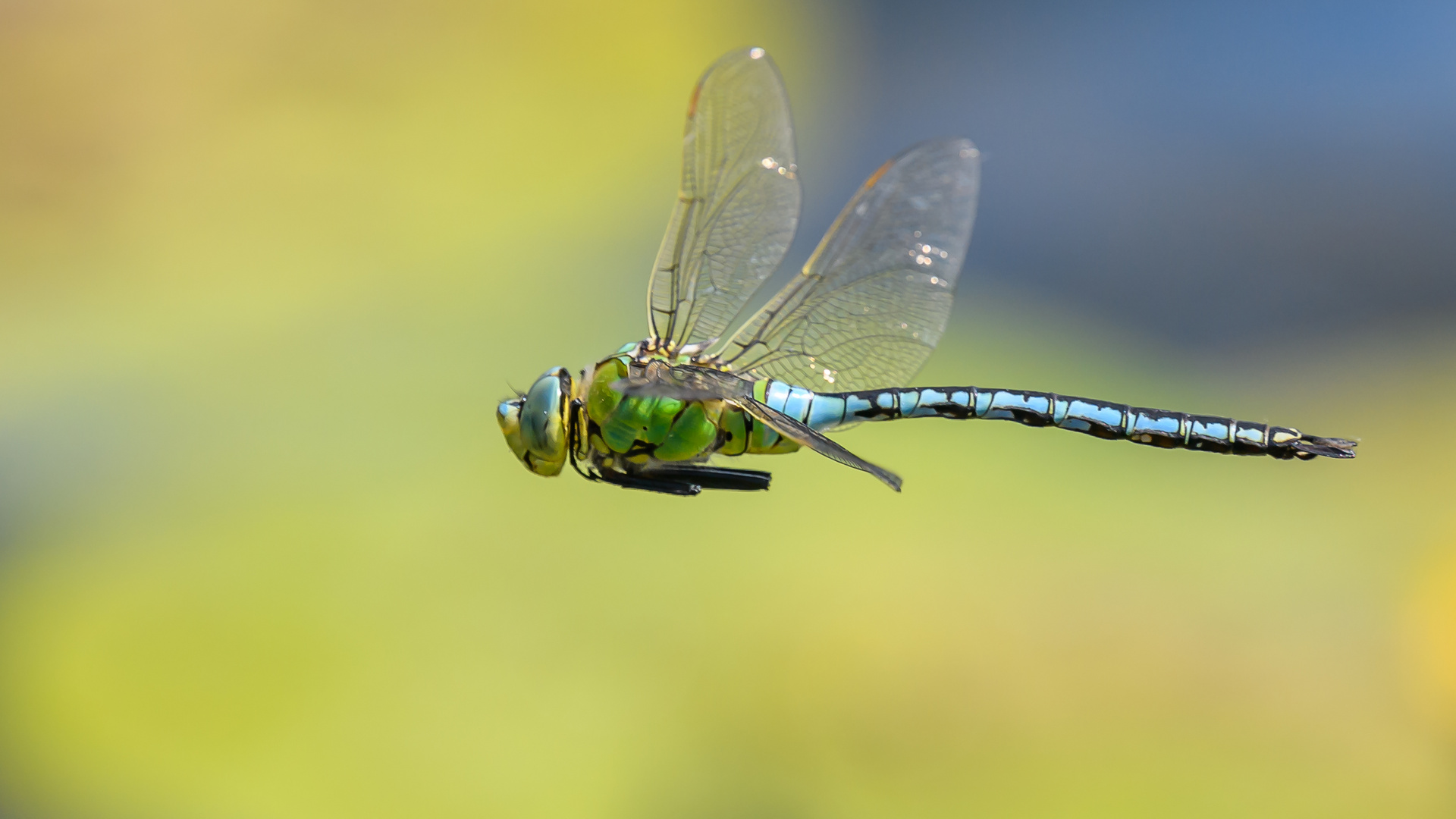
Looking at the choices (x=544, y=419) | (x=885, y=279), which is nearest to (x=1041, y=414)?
(x=885, y=279)

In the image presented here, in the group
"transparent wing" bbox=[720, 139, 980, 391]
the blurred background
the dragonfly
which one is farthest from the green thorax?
the blurred background

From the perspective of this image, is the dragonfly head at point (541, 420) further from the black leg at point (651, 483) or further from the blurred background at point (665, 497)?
the blurred background at point (665, 497)

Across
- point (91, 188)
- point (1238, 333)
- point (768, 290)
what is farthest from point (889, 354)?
point (91, 188)

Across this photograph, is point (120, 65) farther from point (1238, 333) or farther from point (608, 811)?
point (1238, 333)

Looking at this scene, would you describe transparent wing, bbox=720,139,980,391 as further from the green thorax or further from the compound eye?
the compound eye

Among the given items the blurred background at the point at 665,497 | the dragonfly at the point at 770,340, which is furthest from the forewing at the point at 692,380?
the blurred background at the point at 665,497

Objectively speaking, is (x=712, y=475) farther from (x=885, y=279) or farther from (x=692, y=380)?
(x=885, y=279)

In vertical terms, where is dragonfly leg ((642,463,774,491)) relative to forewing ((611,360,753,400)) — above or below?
below
